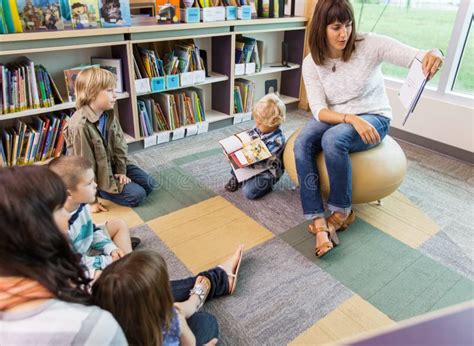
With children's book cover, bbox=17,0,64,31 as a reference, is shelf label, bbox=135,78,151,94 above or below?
below

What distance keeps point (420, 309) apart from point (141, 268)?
3.83 feet

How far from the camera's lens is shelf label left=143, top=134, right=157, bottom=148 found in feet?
9.12

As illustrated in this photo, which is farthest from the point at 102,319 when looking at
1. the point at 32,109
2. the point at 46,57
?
the point at 46,57

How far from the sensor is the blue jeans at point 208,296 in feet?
4.32

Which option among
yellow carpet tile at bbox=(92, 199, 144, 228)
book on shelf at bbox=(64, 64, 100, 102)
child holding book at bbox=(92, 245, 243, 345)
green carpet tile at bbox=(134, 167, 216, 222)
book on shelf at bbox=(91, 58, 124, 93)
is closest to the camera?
child holding book at bbox=(92, 245, 243, 345)

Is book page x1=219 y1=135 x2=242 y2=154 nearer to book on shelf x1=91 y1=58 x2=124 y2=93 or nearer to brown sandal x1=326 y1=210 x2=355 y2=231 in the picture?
brown sandal x1=326 y1=210 x2=355 y2=231

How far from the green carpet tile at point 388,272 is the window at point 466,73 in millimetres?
1533

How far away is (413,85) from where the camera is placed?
5.92ft

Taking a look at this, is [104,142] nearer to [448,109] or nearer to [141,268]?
[141,268]

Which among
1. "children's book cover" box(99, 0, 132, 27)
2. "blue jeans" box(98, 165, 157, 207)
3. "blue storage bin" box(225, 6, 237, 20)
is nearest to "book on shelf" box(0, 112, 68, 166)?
"blue jeans" box(98, 165, 157, 207)

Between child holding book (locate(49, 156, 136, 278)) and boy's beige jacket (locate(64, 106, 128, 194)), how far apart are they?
42 cm

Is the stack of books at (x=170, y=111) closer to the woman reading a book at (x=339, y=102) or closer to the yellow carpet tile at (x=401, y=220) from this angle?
the woman reading a book at (x=339, y=102)

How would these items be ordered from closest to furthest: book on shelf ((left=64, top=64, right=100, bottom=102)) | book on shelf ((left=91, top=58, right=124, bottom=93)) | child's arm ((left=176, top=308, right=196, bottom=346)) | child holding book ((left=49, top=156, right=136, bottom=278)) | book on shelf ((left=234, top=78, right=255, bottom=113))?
child's arm ((left=176, top=308, right=196, bottom=346)) → child holding book ((left=49, top=156, right=136, bottom=278)) → book on shelf ((left=64, top=64, right=100, bottom=102)) → book on shelf ((left=91, top=58, right=124, bottom=93)) → book on shelf ((left=234, top=78, right=255, bottom=113))

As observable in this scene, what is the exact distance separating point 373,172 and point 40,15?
2.01 meters
